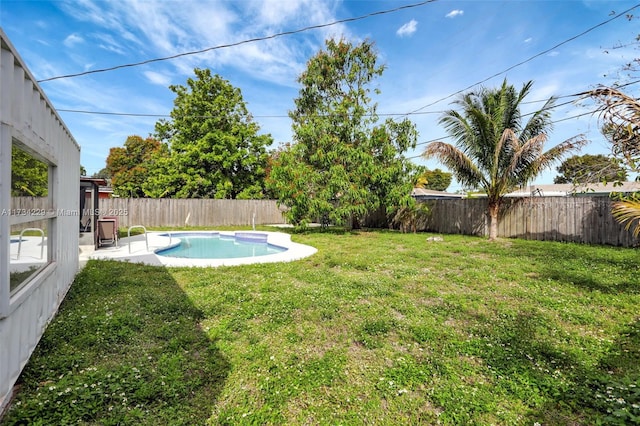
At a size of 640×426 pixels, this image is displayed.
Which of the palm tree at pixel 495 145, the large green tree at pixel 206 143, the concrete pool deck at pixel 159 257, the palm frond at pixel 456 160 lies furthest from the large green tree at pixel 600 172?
the large green tree at pixel 206 143

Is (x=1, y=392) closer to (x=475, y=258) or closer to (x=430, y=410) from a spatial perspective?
(x=430, y=410)

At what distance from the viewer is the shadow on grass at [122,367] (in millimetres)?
2016

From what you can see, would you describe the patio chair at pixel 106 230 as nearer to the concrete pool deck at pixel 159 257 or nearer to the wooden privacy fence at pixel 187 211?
the concrete pool deck at pixel 159 257

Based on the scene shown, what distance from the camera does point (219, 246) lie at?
38.3 ft

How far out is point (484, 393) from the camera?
7.54ft

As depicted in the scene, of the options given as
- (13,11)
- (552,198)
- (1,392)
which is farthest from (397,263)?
(13,11)

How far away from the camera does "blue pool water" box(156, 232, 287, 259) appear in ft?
31.8

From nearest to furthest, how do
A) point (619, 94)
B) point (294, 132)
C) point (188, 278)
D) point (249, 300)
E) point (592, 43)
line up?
1. point (619, 94)
2. point (249, 300)
3. point (188, 278)
4. point (592, 43)
5. point (294, 132)

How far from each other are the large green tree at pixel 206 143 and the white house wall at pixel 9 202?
56.4 feet

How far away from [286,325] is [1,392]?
2300 mm

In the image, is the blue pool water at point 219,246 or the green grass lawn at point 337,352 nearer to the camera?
the green grass lawn at point 337,352

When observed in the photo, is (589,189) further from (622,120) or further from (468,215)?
(468,215)

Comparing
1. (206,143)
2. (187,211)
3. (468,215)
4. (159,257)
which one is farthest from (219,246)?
(206,143)

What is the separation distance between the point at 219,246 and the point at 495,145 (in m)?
10.9
